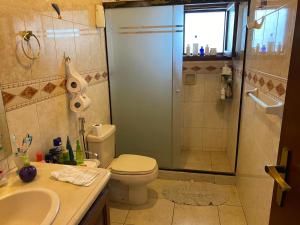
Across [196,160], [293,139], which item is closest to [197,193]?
[196,160]

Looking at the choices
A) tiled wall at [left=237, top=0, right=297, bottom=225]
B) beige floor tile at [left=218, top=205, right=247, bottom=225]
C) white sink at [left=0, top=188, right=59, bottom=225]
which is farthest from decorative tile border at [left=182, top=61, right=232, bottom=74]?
white sink at [left=0, top=188, right=59, bottom=225]

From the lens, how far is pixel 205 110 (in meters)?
3.07

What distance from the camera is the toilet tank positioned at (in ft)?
6.53

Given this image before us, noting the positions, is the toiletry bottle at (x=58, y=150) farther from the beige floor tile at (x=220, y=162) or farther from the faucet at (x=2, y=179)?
the beige floor tile at (x=220, y=162)

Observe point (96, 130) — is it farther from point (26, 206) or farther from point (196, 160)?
point (196, 160)

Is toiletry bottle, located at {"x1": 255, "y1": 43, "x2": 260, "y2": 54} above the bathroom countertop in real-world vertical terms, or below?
above

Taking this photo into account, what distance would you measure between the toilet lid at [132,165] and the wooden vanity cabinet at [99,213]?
2.59ft

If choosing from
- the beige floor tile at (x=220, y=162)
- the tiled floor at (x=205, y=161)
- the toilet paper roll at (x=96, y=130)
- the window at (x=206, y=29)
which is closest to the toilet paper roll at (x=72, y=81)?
the toilet paper roll at (x=96, y=130)

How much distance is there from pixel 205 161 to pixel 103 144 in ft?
4.88

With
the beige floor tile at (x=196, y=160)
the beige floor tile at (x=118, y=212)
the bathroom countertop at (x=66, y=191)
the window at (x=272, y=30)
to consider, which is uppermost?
the window at (x=272, y=30)

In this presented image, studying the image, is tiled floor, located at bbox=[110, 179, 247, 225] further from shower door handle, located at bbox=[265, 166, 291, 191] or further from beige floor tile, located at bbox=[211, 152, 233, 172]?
shower door handle, located at bbox=[265, 166, 291, 191]

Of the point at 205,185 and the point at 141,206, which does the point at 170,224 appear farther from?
the point at 205,185

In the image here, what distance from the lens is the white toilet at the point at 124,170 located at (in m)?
2.02

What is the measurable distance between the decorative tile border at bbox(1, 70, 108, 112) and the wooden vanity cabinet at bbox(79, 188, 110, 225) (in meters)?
0.67
